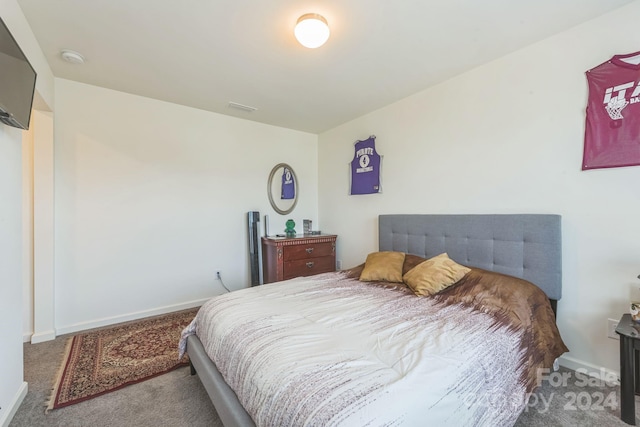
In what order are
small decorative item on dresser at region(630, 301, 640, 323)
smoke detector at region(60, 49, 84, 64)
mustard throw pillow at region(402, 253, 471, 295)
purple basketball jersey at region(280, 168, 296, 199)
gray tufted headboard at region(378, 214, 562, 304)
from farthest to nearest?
purple basketball jersey at region(280, 168, 296, 199), smoke detector at region(60, 49, 84, 64), mustard throw pillow at region(402, 253, 471, 295), gray tufted headboard at region(378, 214, 562, 304), small decorative item on dresser at region(630, 301, 640, 323)

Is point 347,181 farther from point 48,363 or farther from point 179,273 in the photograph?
point 48,363

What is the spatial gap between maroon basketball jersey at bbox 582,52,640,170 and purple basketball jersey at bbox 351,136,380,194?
1922 millimetres

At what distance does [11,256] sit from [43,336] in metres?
1.42

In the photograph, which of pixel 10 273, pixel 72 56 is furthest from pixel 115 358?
pixel 72 56

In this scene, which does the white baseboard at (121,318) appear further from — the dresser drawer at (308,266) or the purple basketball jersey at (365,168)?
the purple basketball jersey at (365,168)

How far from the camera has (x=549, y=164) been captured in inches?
83.0

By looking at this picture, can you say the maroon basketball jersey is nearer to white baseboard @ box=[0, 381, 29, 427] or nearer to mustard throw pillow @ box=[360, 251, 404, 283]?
mustard throw pillow @ box=[360, 251, 404, 283]

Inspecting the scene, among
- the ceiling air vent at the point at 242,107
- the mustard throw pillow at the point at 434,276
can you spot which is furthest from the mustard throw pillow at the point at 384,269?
the ceiling air vent at the point at 242,107

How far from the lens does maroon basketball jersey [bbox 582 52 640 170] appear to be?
175 cm

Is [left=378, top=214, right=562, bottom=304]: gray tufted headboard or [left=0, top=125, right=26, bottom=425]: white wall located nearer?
[left=0, top=125, right=26, bottom=425]: white wall

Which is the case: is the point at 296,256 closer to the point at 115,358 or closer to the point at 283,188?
the point at 283,188

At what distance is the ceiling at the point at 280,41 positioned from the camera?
1776mm

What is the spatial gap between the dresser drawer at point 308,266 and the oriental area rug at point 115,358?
50.1 inches

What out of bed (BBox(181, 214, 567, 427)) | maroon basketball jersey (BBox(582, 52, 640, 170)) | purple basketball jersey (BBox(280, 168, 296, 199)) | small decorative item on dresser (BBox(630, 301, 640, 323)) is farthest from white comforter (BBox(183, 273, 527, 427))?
purple basketball jersey (BBox(280, 168, 296, 199))
